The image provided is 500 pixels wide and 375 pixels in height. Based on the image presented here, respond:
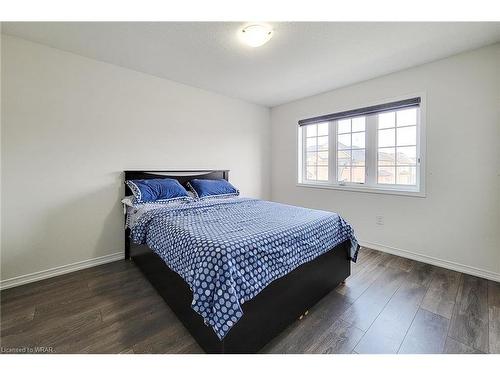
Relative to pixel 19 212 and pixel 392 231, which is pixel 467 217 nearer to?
pixel 392 231

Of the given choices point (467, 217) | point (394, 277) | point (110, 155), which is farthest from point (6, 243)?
point (467, 217)

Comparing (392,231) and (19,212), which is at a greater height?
(19,212)

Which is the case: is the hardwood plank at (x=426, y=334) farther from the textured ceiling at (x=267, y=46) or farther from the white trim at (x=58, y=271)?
the white trim at (x=58, y=271)

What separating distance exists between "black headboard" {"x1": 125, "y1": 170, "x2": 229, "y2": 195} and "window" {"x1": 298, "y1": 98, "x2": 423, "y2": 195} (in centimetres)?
156

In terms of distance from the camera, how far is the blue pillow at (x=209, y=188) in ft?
9.84

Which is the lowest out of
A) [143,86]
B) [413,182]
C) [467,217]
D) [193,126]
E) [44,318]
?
[44,318]

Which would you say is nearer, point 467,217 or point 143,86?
point 467,217

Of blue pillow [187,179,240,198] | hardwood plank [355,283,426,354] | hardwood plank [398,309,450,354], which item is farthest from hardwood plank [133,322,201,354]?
blue pillow [187,179,240,198]

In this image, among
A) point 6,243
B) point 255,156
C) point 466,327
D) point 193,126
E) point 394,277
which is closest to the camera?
point 466,327

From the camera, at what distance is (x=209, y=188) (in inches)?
120

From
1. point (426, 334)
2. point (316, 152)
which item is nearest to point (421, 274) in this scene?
point (426, 334)

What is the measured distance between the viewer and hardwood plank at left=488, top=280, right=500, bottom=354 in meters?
1.39

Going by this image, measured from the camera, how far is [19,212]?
6.95ft
